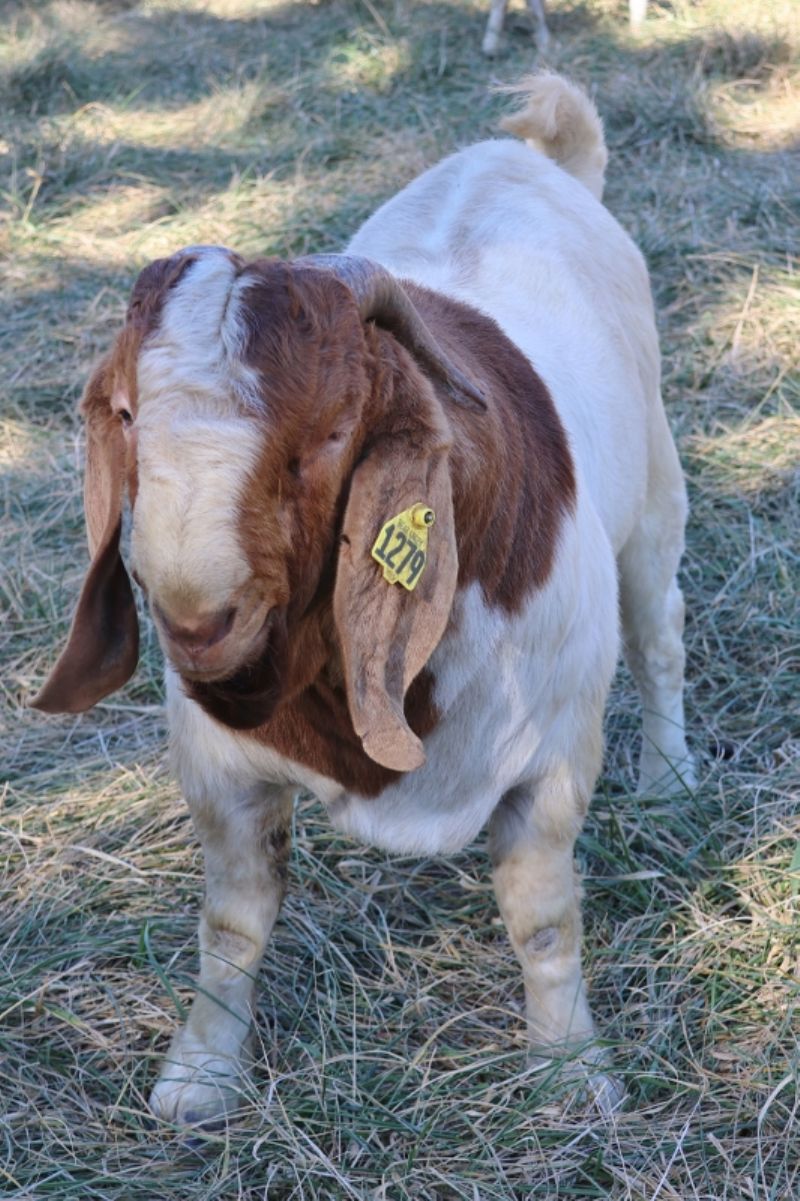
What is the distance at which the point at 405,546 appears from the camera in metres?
1.76

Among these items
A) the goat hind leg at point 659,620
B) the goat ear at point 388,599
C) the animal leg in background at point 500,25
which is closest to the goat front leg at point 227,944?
the goat ear at point 388,599

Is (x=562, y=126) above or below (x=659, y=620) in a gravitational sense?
above

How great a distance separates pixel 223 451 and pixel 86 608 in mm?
513

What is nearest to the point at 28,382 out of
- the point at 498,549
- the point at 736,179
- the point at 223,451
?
the point at 736,179

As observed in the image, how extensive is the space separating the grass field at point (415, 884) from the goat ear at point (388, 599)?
2.65 ft

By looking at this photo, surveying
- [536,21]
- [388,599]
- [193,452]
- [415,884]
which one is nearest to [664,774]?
[415,884]

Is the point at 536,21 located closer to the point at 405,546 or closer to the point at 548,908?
the point at 548,908

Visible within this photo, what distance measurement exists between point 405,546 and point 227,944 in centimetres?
100

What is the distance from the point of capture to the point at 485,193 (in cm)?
298

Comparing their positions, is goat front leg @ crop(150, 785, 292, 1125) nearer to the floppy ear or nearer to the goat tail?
the floppy ear

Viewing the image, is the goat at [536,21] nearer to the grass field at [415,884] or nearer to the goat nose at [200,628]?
the grass field at [415,884]

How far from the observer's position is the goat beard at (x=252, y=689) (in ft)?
5.86

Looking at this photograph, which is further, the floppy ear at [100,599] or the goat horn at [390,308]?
the floppy ear at [100,599]

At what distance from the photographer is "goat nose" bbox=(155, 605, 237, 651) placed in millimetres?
1655
